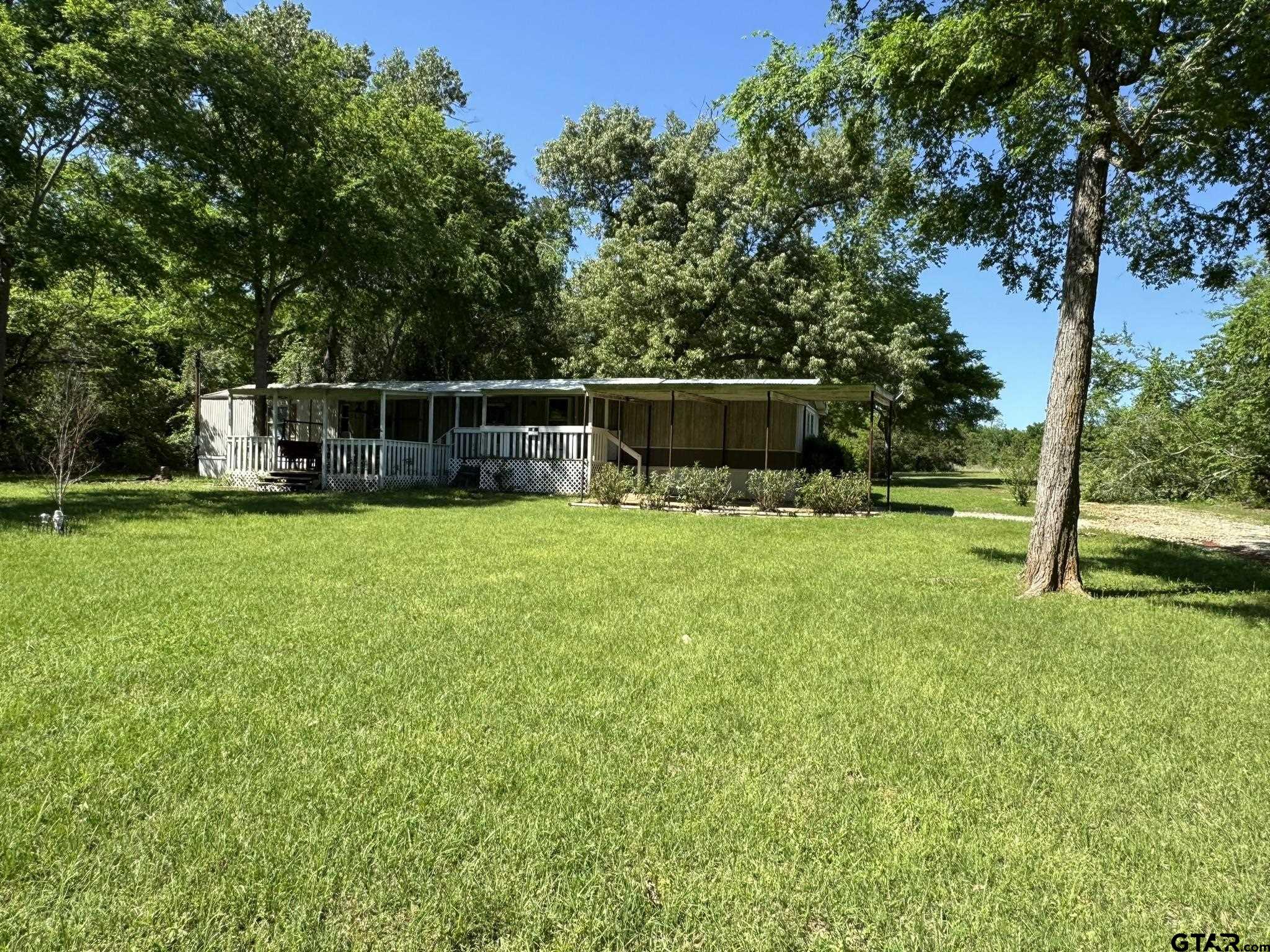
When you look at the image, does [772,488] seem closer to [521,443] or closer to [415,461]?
[521,443]

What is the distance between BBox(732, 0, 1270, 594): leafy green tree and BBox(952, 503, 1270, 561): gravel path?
5.39 meters

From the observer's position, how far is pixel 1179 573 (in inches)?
336

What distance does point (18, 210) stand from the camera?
1211 centimetres

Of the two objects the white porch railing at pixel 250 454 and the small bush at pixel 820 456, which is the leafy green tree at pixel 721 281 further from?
the white porch railing at pixel 250 454

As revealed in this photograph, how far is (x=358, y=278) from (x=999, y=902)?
19.9m

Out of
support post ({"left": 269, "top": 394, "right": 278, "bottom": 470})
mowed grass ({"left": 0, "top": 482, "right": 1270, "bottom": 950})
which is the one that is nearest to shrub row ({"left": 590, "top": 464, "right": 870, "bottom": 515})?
mowed grass ({"left": 0, "top": 482, "right": 1270, "bottom": 950})

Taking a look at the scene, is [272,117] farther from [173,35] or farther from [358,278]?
[358,278]

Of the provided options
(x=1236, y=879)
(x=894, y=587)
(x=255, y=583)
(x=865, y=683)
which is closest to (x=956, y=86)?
(x=894, y=587)

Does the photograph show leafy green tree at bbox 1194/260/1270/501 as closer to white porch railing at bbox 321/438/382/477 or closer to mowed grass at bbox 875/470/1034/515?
mowed grass at bbox 875/470/1034/515

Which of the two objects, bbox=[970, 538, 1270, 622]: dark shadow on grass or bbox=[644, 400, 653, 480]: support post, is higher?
bbox=[644, 400, 653, 480]: support post

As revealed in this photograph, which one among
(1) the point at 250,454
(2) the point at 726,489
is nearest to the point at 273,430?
(1) the point at 250,454

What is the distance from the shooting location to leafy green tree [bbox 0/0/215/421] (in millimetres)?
11891

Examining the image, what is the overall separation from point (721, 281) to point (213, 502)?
15.2 meters

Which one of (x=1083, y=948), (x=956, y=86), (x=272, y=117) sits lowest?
(x=1083, y=948)
